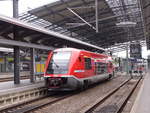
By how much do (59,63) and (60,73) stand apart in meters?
0.67

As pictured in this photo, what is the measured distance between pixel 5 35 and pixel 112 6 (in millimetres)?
15217

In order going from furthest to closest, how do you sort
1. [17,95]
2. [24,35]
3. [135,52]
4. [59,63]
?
[135,52]
[24,35]
[59,63]
[17,95]

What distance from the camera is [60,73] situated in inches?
481

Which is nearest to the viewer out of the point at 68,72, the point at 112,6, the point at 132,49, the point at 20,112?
the point at 20,112

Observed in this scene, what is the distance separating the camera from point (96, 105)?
9.58 metres

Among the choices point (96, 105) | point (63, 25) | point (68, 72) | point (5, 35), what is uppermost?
point (63, 25)

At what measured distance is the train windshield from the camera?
40.5ft

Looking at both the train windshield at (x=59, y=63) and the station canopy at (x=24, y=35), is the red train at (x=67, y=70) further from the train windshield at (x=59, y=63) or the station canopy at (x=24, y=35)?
the station canopy at (x=24, y=35)

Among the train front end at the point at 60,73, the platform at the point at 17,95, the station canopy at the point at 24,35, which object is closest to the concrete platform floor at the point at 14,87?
the platform at the point at 17,95

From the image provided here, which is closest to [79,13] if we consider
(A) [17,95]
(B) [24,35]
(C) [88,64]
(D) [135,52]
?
(D) [135,52]

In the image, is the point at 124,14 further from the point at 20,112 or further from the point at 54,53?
the point at 20,112

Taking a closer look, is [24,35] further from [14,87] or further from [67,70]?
[67,70]

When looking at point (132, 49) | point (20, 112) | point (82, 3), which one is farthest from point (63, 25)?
point (20, 112)

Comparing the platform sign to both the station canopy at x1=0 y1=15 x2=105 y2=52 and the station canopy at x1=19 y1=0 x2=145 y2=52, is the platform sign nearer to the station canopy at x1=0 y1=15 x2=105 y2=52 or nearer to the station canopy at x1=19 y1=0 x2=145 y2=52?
the station canopy at x1=19 y1=0 x2=145 y2=52
